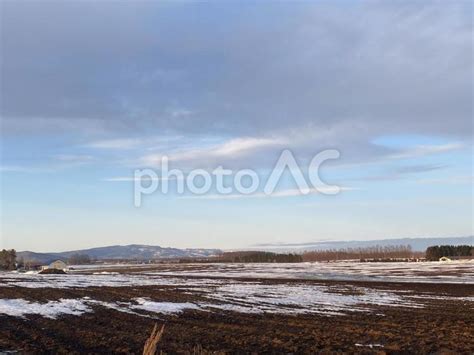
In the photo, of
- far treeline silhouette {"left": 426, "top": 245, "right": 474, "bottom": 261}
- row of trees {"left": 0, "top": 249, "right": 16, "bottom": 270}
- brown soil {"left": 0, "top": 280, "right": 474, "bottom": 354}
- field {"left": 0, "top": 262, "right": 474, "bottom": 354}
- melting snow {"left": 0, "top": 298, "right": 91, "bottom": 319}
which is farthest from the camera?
far treeline silhouette {"left": 426, "top": 245, "right": 474, "bottom": 261}

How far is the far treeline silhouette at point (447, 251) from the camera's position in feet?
532

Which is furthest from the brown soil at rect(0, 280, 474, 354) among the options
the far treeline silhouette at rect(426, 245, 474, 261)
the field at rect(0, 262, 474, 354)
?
the far treeline silhouette at rect(426, 245, 474, 261)

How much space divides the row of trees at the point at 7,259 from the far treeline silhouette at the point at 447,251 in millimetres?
116085

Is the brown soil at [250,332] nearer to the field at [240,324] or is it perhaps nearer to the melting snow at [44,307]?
the field at [240,324]

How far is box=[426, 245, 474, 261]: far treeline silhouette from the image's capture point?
532 ft

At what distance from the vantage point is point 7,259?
13250 cm

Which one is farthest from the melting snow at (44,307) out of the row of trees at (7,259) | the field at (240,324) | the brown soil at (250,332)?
the row of trees at (7,259)

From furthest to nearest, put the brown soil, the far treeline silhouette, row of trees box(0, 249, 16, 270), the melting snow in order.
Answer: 1. the far treeline silhouette
2. row of trees box(0, 249, 16, 270)
3. the melting snow
4. the brown soil

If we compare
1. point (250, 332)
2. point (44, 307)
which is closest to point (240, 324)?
point (250, 332)

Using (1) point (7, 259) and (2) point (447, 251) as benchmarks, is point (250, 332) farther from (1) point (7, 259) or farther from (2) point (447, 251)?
(2) point (447, 251)

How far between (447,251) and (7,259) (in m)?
126

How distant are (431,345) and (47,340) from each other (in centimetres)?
1047

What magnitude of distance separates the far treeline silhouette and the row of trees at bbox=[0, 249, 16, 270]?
381 feet

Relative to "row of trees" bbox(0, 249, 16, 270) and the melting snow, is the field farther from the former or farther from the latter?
"row of trees" bbox(0, 249, 16, 270)
